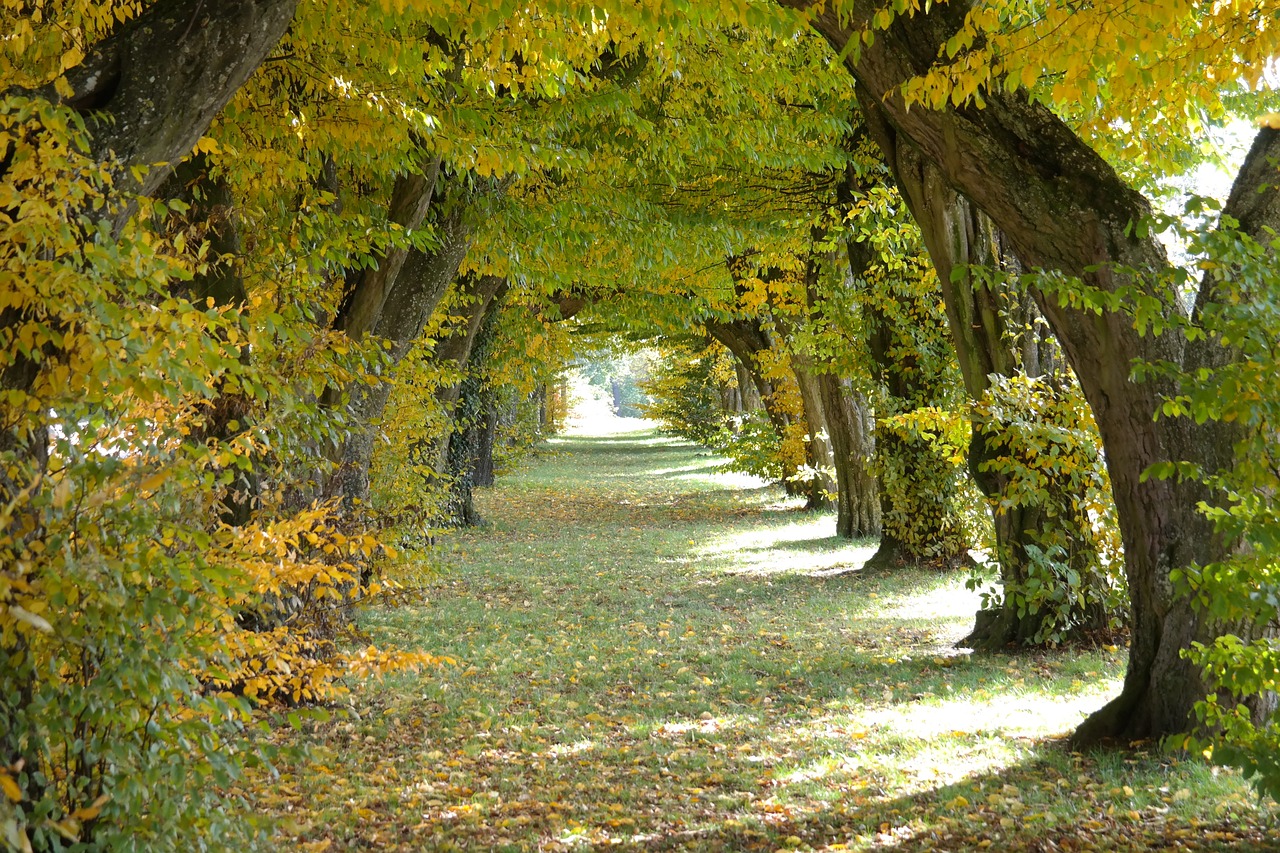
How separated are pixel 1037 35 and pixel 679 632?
6.48 metres

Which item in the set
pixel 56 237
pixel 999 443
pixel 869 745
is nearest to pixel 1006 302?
pixel 999 443

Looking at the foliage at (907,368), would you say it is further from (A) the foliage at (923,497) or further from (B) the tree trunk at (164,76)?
(B) the tree trunk at (164,76)

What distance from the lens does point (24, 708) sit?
282 cm

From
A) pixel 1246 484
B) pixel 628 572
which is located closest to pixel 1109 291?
pixel 1246 484

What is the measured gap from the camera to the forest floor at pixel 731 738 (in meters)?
4.52

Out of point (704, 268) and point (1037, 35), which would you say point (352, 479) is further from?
point (704, 268)

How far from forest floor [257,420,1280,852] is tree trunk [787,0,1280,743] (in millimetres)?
611

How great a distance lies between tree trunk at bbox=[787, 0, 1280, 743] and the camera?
191 inches

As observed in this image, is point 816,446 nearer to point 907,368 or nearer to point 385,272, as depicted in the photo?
point 907,368

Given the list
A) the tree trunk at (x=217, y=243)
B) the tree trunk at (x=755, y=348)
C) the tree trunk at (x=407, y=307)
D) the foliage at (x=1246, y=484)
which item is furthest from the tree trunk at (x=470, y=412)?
the foliage at (x=1246, y=484)

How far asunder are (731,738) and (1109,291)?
327 centimetres

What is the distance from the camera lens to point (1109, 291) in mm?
4801

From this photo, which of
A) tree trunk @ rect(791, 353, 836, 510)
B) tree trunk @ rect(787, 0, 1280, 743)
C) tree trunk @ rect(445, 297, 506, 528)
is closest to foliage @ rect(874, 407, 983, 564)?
tree trunk @ rect(791, 353, 836, 510)

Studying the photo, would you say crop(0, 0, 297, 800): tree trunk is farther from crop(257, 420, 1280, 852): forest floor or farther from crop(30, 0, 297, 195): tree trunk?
crop(257, 420, 1280, 852): forest floor
